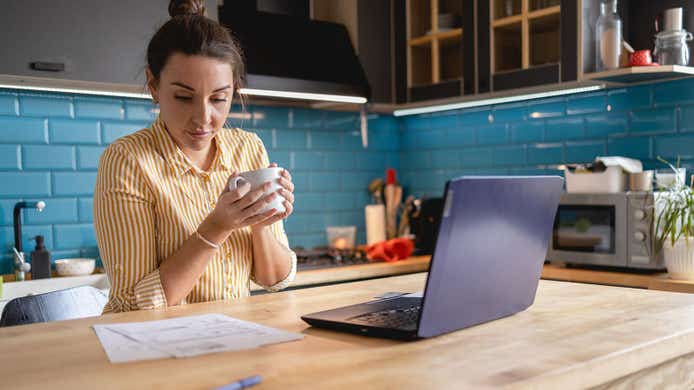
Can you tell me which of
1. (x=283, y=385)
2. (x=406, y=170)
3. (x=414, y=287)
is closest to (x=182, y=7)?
(x=414, y=287)

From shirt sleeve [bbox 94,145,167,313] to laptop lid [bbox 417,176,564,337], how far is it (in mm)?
668

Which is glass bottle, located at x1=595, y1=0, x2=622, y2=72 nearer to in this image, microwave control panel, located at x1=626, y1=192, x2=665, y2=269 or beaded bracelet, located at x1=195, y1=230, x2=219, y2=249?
microwave control panel, located at x1=626, y1=192, x2=665, y2=269

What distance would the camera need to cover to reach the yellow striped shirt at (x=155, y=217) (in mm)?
1437

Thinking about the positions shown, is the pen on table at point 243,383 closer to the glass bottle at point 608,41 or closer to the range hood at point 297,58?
the range hood at point 297,58

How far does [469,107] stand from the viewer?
374 centimetres

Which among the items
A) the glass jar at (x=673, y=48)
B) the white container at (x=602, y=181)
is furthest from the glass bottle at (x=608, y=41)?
the white container at (x=602, y=181)

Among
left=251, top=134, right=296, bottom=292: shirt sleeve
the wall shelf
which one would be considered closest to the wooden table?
left=251, top=134, right=296, bottom=292: shirt sleeve

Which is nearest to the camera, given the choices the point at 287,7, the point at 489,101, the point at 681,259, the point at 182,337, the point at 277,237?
the point at 182,337

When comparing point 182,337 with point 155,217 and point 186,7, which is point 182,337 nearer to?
point 155,217

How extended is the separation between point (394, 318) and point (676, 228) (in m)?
1.85

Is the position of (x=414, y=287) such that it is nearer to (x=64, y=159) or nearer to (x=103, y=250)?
(x=103, y=250)

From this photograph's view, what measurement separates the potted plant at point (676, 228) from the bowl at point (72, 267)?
225 cm

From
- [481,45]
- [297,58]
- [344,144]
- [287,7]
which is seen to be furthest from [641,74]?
[287,7]

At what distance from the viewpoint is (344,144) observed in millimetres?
3859
